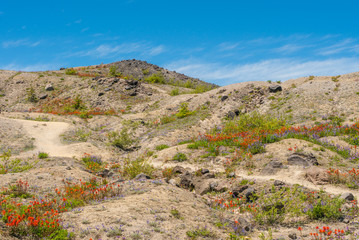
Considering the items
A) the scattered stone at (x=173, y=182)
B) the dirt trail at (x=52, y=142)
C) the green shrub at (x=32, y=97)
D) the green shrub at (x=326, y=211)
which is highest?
the green shrub at (x=32, y=97)

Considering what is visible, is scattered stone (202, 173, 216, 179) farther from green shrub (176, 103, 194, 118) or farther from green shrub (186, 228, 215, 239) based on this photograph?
green shrub (176, 103, 194, 118)

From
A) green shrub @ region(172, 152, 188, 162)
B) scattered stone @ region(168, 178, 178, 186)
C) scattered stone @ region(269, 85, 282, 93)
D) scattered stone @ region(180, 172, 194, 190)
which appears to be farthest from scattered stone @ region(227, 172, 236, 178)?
scattered stone @ region(269, 85, 282, 93)

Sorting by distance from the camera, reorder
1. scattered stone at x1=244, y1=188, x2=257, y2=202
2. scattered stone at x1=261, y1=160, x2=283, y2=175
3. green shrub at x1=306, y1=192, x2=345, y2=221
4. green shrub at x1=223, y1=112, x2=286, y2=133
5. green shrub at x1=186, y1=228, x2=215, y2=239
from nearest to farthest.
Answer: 1. green shrub at x1=186, y1=228, x2=215, y2=239
2. green shrub at x1=306, y1=192, x2=345, y2=221
3. scattered stone at x1=244, y1=188, x2=257, y2=202
4. scattered stone at x1=261, y1=160, x2=283, y2=175
5. green shrub at x1=223, y1=112, x2=286, y2=133

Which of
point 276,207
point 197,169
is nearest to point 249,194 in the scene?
point 276,207

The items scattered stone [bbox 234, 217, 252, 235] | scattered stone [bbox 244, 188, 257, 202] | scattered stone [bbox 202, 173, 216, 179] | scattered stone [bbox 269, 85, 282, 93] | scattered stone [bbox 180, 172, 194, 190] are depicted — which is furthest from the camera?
scattered stone [bbox 269, 85, 282, 93]

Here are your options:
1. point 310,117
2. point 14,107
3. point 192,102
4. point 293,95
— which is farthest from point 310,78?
A: point 14,107

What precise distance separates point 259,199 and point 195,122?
67.3 feet

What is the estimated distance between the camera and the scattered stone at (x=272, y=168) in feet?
47.4

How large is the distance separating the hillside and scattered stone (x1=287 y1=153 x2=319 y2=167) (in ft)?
0.26

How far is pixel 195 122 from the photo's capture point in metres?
31.5

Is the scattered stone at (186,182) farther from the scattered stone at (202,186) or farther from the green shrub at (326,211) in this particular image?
the green shrub at (326,211)

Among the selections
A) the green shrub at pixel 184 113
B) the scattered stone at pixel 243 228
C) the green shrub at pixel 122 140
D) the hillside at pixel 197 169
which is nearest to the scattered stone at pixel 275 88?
the hillside at pixel 197 169

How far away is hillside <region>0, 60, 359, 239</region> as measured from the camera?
7.68m

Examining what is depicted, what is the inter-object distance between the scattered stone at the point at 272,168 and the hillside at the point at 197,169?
0.19 feet
